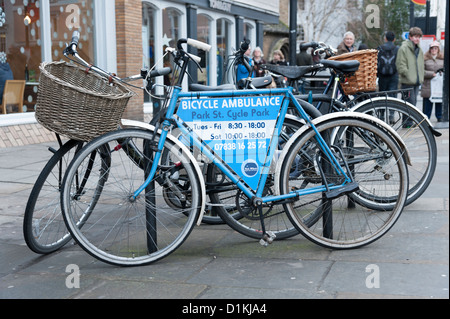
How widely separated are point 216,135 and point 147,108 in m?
10.9

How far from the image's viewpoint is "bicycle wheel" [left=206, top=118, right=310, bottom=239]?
4.12 meters

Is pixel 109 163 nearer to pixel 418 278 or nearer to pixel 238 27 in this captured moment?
pixel 418 278

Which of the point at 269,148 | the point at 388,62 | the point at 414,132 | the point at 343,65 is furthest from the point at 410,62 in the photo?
the point at 269,148

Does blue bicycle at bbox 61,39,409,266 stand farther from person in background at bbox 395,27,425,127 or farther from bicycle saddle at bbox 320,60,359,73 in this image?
person in background at bbox 395,27,425,127

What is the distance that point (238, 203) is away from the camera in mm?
4109

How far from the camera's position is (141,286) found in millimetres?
3480

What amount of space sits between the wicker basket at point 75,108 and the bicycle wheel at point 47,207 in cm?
38

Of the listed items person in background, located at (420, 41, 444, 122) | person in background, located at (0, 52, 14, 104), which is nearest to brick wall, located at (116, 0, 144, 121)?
person in background, located at (0, 52, 14, 104)

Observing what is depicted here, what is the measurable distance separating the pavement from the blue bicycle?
0.15m

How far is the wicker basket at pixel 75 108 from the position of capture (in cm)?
362

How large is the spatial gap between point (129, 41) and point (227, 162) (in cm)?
995

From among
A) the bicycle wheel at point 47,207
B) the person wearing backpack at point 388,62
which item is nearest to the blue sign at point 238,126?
the bicycle wheel at point 47,207
